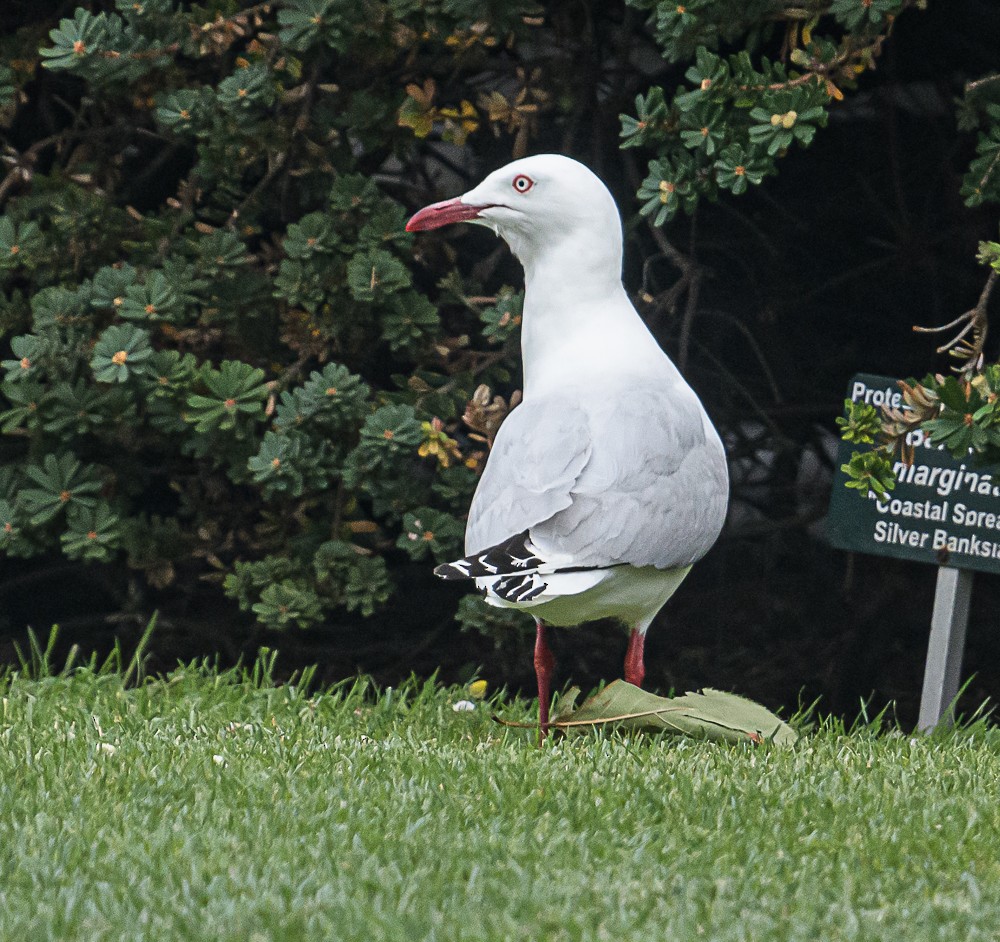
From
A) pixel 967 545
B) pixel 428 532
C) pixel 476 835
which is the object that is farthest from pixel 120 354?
pixel 967 545

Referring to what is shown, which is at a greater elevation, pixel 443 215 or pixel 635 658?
pixel 443 215

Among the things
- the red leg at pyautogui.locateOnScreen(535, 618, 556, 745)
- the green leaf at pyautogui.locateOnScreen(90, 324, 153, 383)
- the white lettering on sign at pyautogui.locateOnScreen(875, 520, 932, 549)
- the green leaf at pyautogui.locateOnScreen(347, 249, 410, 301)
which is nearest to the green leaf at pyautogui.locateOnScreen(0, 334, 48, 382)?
the green leaf at pyautogui.locateOnScreen(90, 324, 153, 383)

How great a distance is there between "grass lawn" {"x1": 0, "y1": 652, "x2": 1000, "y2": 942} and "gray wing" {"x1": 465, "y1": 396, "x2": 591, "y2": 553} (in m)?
0.54

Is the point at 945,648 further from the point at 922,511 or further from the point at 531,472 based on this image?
the point at 531,472

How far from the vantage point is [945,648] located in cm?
409

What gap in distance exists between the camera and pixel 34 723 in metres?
3.69

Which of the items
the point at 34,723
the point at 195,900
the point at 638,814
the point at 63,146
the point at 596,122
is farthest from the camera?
the point at 63,146

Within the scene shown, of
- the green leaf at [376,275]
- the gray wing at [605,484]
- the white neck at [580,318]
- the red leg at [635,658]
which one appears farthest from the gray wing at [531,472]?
the green leaf at [376,275]

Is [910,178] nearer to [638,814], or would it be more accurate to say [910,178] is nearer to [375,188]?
[375,188]

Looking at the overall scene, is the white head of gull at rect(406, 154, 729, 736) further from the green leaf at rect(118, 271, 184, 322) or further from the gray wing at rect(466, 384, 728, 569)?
the green leaf at rect(118, 271, 184, 322)

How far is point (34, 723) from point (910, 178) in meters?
3.40

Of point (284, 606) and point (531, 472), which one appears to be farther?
point (284, 606)

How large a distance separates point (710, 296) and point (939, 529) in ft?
4.60

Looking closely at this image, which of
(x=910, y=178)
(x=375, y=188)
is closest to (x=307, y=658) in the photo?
(x=375, y=188)
